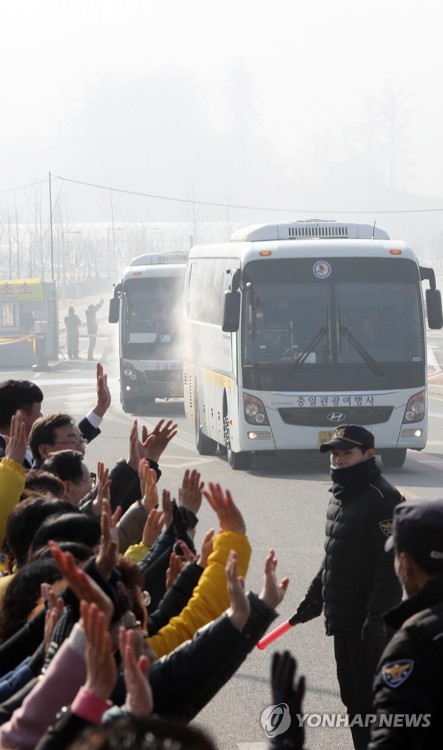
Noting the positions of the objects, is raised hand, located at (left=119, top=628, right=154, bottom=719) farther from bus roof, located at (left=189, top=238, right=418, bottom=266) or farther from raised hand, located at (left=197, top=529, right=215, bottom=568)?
bus roof, located at (left=189, top=238, right=418, bottom=266)

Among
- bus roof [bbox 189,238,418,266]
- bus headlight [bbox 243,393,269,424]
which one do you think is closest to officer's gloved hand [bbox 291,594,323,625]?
bus headlight [bbox 243,393,269,424]

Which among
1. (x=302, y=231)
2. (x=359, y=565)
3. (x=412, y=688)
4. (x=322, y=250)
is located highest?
(x=302, y=231)

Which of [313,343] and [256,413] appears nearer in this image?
[256,413]

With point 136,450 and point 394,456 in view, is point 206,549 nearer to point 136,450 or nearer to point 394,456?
point 136,450

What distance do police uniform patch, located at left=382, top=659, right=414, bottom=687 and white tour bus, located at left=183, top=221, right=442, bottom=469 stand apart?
44.1 feet

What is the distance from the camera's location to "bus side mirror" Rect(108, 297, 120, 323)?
93.8ft

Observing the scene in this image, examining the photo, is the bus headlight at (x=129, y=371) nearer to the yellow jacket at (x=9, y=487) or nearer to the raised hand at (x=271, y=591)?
the yellow jacket at (x=9, y=487)

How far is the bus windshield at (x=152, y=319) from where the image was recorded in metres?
28.6

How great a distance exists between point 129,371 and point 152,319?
1.27 meters

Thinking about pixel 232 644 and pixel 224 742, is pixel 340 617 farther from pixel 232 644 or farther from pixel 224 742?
pixel 232 644

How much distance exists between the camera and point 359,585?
6.30m

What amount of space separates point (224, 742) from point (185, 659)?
300 centimetres

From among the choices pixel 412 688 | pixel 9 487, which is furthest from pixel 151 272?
pixel 412 688

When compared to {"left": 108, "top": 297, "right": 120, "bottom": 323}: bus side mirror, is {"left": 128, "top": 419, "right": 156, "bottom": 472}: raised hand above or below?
above
